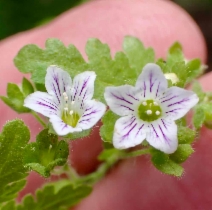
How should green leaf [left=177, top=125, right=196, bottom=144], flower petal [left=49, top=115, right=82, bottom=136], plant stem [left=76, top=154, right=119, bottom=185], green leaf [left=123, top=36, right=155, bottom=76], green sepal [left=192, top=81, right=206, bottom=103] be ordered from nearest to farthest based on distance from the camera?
flower petal [left=49, top=115, right=82, bottom=136] → green leaf [left=177, top=125, right=196, bottom=144] → green sepal [left=192, top=81, right=206, bottom=103] → green leaf [left=123, top=36, right=155, bottom=76] → plant stem [left=76, top=154, right=119, bottom=185]

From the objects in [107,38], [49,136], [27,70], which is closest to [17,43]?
[107,38]

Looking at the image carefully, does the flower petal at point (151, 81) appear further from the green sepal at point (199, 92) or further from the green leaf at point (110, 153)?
the green leaf at point (110, 153)

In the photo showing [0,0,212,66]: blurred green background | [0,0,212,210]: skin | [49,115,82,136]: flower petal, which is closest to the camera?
[49,115,82,136]: flower petal

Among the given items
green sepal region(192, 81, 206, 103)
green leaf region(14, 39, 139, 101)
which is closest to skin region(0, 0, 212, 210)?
green sepal region(192, 81, 206, 103)

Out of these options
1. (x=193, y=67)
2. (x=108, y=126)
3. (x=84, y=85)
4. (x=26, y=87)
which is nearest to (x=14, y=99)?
(x=26, y=87)

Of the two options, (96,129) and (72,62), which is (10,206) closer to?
(72,62)

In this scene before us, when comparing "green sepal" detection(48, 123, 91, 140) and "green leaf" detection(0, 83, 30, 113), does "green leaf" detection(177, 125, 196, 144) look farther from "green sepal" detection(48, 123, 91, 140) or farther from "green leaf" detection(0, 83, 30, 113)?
"green leaf" detection(0, 83, 30, 113)

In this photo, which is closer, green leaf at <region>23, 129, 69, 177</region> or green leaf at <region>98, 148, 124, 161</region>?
green leaf at <region>23, 129, 69, 177</region>

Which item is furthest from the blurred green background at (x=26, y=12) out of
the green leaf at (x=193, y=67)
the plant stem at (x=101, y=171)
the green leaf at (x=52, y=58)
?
the green leaf at (x=193, y=67)
